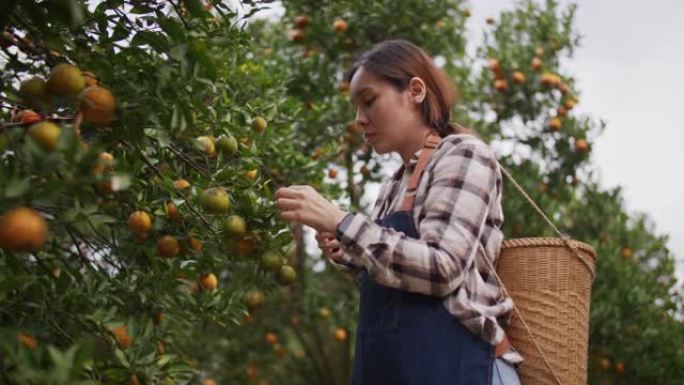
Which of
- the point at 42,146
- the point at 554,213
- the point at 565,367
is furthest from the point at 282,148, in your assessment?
the point at 554,213

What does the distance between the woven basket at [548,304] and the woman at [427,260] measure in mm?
61

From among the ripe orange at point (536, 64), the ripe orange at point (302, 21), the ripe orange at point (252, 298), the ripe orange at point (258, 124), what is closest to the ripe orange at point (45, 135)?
the ripe orange at point (258, 124)

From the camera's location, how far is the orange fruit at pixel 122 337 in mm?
2097

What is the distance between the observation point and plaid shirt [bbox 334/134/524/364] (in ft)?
5.12

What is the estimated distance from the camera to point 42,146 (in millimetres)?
1316

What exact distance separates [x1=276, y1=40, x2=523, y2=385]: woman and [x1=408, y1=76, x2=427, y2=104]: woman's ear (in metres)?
0.04

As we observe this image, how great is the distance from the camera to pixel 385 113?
6.02 ft

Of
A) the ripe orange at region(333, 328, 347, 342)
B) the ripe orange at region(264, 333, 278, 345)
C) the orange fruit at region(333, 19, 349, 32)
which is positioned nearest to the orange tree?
the orange fruit at region(333, 19, 349, 32)

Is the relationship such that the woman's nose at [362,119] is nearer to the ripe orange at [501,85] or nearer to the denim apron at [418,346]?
the denim apron at [418,346]

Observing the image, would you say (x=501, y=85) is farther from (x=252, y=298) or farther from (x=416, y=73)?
(x=416, y=73)

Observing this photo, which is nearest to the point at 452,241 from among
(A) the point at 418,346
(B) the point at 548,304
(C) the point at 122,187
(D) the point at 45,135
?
(A) the point at 418,346

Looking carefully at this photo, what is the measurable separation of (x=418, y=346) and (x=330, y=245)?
0.39m

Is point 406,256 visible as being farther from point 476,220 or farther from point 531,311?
point 531,311

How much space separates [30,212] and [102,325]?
93cm
